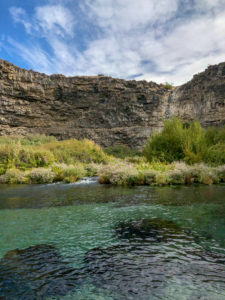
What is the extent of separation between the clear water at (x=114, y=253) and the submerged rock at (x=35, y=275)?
0.4 inches

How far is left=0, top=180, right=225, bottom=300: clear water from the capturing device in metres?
2.83

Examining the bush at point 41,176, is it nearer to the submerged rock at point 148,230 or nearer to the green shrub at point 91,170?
the green shrub at point 91,170

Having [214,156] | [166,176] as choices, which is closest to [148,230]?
[166,176]

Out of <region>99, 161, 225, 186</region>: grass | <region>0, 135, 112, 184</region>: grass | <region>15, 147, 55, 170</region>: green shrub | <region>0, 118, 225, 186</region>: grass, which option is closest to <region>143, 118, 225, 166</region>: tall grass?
<region>0, 118, 225, 186</region>: grass

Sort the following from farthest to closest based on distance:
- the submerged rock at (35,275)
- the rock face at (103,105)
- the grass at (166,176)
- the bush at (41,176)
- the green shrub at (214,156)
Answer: the rock face at (103,105) → the green shrub at (214,156) → the bush at (41,176) → the grass at (166,176) → the submerged rock at (35,275)

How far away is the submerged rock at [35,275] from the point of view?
2.79 metres

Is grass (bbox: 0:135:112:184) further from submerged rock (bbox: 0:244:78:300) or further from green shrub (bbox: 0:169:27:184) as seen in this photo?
submerged rock (bbox: 0:244:78:300)

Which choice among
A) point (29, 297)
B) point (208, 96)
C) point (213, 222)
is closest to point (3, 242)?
point (29, 297)

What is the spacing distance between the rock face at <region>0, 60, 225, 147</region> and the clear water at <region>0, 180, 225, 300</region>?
30.5 m

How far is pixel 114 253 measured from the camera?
12.6ft

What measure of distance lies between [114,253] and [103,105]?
120 ft

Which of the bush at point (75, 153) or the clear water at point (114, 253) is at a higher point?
the bush at point (75, 153)

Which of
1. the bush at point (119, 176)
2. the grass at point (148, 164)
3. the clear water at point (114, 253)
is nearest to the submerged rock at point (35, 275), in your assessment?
the clear water at point (114, 253)

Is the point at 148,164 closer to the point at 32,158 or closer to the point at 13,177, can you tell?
the point at 13,177
